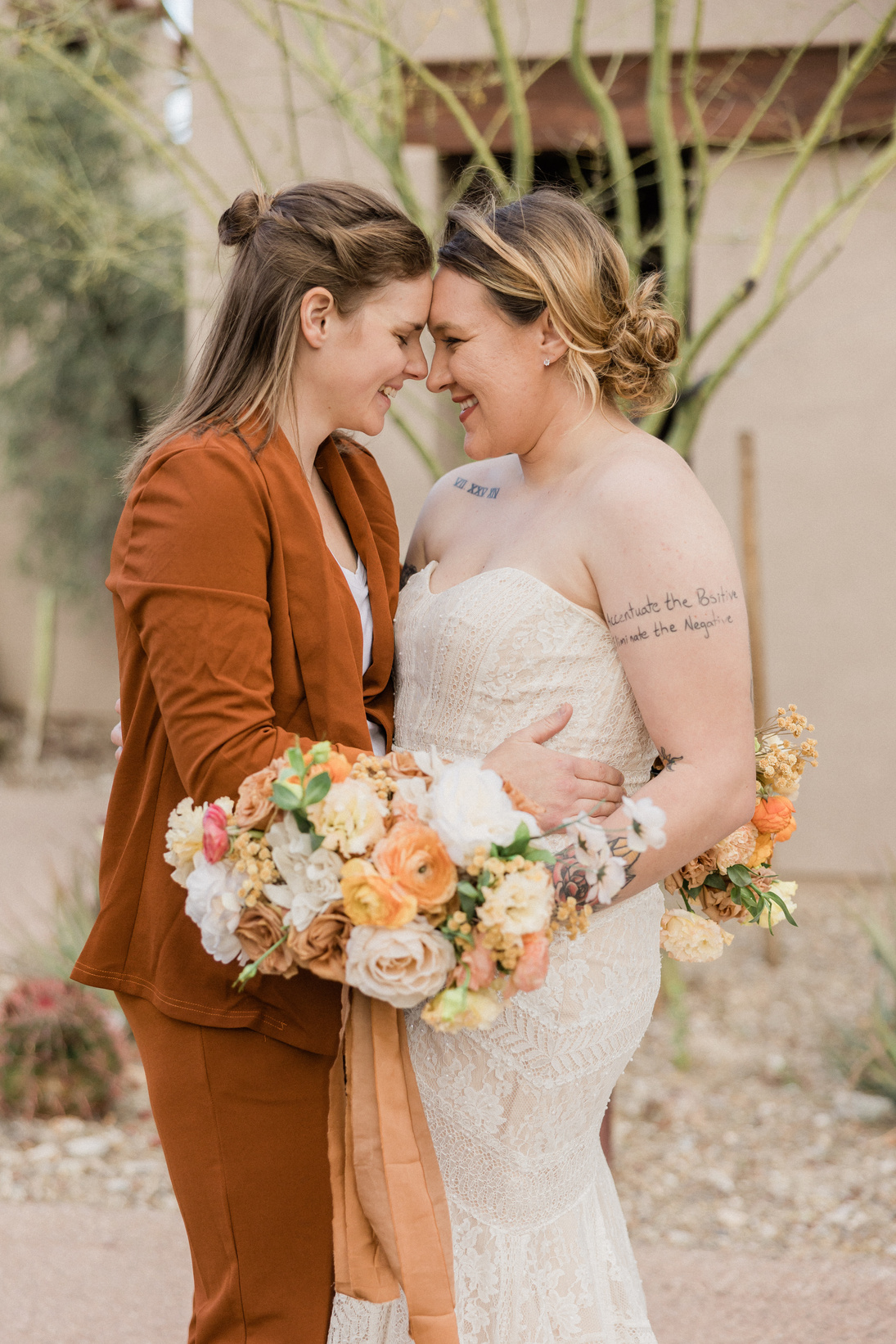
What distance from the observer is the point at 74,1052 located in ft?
13.3

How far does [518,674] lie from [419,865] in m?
0.55

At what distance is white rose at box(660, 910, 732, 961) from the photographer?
204 cm

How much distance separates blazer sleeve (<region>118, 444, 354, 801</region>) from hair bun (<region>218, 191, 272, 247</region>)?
0.41 m

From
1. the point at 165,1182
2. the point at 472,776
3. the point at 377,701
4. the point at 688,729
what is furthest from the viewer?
the point at 165,1182

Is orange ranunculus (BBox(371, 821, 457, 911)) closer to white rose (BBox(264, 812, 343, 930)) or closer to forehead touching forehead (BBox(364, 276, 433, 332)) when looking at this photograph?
white rose (BBox(264, 812, 343, 930))

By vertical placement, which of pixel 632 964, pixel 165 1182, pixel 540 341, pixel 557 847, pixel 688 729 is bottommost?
pixel 165 1182

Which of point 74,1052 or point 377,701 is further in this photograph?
point 74,1052

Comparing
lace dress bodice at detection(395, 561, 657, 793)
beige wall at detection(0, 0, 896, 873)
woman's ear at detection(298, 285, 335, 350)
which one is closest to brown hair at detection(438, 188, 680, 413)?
woman's ear at detection(298, 285, 335, 350)

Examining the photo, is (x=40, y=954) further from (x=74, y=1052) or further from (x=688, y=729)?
(x=688, y=729)

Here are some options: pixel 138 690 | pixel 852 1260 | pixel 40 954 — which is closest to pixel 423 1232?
pixel 138 690

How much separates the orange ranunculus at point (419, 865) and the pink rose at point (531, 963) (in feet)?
0.38

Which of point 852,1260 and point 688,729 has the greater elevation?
point 688,729

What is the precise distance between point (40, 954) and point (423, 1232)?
3044 millimetres

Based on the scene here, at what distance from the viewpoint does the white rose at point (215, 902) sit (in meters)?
1.60
